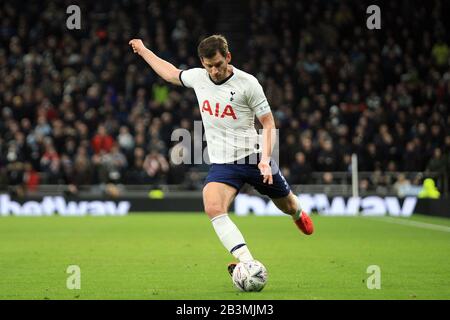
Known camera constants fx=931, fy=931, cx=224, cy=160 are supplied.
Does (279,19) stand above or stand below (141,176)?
above

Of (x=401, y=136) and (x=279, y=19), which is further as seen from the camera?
(x=279, y=19)

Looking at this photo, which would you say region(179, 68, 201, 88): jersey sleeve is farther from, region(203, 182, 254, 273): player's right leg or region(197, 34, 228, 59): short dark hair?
region(203, 182, 254, 273): player's right leg

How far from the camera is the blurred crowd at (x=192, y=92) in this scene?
25.1m

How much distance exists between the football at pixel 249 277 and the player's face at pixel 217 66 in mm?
1782

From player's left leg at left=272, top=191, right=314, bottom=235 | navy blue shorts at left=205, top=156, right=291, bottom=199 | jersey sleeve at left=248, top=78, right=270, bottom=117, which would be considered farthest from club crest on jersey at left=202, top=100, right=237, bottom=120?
player's left leg at left=272, top=191, right=314, bottom=235

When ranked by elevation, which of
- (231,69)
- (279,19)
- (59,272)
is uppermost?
(279,19)

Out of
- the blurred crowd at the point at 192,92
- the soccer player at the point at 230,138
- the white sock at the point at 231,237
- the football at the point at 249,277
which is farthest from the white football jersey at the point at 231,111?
the blurred crowd at the point at 192,92

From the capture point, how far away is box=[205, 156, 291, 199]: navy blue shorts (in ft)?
29.4

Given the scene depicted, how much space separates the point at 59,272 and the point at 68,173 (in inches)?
604

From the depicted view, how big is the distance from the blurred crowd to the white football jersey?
49.1 feet

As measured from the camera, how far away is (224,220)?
28.8 ft

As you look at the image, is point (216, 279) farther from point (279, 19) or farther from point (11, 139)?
point (279, 19)

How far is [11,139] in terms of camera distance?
25703 millimetres
